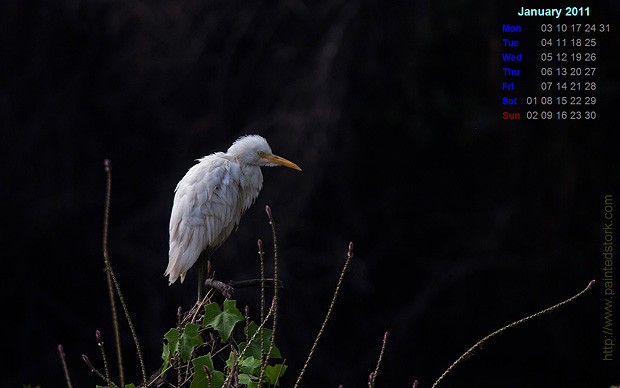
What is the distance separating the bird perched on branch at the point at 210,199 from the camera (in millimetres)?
2127

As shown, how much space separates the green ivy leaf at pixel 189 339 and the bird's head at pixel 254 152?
1115 mm

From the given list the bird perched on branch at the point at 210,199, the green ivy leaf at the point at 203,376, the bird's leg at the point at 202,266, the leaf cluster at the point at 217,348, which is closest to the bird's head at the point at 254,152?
the bird perched on branch at the point at 210,199

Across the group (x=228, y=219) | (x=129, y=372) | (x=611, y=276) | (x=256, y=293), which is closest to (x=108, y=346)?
(x=129, y=372)

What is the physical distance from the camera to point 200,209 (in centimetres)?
217

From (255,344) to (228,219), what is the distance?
1.12 metres

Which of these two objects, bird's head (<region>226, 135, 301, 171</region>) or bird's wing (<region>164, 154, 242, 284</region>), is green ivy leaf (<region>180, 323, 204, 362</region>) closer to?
bird's wing (<region>164, 154, 242, 284</region>)

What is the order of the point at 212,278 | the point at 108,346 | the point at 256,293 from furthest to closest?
1. the point at 108,346
2. the point at 256,293
3. the point at 212,278

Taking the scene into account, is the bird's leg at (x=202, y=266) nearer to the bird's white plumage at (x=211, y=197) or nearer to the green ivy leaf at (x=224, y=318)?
the bird's white plumage at (x=211, y=197)

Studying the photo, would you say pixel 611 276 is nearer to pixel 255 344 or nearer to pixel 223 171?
pixel 223 171

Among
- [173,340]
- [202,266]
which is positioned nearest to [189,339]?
[173,340]

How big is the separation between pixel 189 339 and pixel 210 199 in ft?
3.43

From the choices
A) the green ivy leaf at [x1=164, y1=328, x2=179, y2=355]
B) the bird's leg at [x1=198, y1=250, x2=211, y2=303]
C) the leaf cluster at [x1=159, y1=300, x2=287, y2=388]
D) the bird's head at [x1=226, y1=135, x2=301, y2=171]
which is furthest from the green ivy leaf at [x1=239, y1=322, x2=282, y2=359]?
the bird's head at [x1=226, y1=135, x2=301, y2=171]

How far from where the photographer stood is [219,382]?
1.08 m

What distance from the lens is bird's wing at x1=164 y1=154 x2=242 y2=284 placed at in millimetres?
2117
